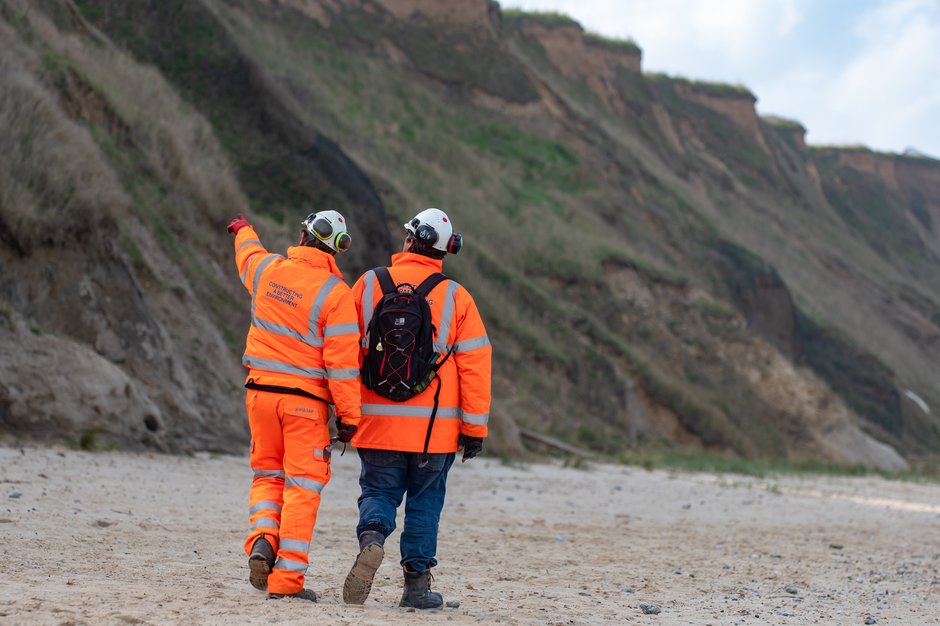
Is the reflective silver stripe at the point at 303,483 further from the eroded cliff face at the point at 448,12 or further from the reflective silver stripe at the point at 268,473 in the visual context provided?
the eroded cliff face at the point at 448,12

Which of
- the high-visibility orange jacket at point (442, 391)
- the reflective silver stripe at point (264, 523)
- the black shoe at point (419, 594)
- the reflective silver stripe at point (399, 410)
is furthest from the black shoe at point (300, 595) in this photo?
the reflective silver stripe at point (399, 410)

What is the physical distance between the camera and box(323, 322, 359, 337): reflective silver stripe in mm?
5062

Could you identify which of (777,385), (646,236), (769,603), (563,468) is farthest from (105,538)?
(646,236)

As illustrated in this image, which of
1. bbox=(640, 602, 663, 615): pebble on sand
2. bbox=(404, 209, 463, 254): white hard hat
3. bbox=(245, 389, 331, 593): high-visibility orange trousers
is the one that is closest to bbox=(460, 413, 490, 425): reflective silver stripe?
bbox=(245, 389, 331, 593): high-visibility orange trousers

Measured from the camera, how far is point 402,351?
5.07 m

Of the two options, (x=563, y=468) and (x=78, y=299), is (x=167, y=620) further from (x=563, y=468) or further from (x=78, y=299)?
(x=563, y=468)

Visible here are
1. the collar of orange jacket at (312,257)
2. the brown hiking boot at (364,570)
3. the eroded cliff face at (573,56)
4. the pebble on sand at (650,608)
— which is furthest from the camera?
the eroded cliff face at (573,56)

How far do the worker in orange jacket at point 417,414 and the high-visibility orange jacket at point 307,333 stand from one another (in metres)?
0.17

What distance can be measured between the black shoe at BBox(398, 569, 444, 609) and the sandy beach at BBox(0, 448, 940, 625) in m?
0.17

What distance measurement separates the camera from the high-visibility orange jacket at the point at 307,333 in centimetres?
501

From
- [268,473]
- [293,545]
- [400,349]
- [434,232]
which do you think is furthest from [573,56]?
[293,545]

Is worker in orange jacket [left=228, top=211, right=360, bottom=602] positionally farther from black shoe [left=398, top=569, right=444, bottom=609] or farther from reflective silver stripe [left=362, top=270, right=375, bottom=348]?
black shoe [left=398, top=569, right=444, bottom=609]

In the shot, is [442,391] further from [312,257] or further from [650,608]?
[650,608]

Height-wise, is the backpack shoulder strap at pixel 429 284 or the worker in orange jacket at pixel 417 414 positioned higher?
the backpack shoulder strap at pixel 429 284
